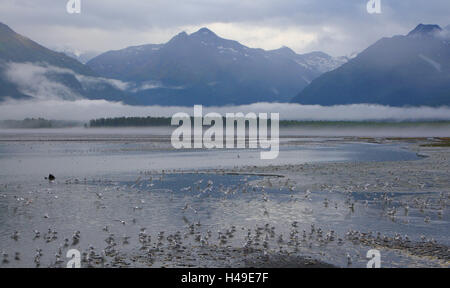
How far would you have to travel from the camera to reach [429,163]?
6600cm

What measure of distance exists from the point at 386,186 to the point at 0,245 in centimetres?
3099

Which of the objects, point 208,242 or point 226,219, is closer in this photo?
point 208,242

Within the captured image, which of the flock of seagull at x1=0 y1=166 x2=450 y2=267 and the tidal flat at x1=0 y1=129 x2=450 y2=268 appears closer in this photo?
the flock of seagull at x1=0 y1=166 x2=450 y2=267

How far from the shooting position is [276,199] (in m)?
36.7

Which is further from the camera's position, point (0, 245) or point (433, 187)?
point (433, 187)

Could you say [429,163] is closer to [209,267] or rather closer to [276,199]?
[276,199]

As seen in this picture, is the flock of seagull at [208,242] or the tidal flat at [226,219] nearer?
the flock of seagull at [208,242]
